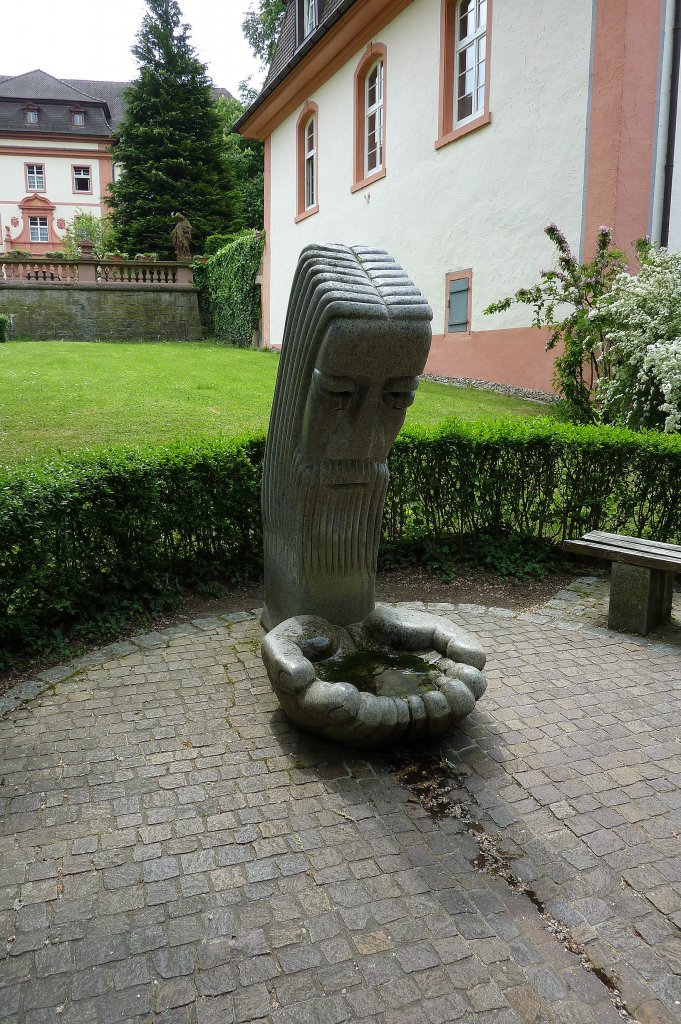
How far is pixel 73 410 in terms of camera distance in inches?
419

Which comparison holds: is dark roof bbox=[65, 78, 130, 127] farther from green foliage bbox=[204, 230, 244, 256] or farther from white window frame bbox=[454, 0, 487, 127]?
white window frame bbox=[454, 0, 487, 127]

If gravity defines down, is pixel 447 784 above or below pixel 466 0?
below

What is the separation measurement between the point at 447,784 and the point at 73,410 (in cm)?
875

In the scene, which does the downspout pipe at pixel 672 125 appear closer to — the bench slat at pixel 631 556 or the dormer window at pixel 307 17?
the bench slat at pixel 631 556

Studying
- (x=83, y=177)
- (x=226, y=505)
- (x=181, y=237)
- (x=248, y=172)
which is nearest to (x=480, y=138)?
(x=226, y=505)

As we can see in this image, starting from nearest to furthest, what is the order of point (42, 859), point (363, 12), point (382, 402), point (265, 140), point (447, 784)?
1. point (42, 859)
2. point (447, 784)
3. point (382, 402)
4. point (363, 12)
5. point (265, 140)

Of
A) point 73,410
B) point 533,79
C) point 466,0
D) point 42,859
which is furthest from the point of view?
point 466,0

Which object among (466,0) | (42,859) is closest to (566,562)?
(42,859)

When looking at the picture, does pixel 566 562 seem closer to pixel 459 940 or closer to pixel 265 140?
pixel 459 940

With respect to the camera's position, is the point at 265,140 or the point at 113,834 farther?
the point at 265,140

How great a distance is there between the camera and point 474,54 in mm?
14094

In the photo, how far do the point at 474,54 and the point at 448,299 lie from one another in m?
4.42

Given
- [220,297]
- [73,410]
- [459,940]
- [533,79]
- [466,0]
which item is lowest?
[459,940]

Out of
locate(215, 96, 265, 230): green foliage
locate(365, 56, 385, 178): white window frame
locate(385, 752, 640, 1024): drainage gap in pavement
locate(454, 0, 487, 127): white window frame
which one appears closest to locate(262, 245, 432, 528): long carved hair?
locate(385, 752, 640, 1024): drainage gap in pavement
